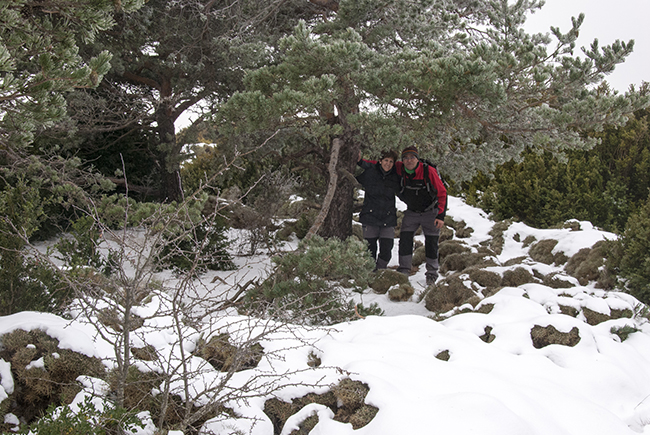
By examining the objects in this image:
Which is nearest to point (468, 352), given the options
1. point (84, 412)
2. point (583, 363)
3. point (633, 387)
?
point (583, 363)

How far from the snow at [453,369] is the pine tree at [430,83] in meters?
1.80

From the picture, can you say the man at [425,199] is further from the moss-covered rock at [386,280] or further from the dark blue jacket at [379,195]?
the moss-covered rock at [386,280]

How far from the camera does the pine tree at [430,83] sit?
371 centimetres

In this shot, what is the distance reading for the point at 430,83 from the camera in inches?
153

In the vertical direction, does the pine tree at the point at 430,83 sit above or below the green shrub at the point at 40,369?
above

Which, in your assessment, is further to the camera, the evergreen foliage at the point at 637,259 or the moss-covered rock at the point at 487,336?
the evergreen foliage at the point at 637,259

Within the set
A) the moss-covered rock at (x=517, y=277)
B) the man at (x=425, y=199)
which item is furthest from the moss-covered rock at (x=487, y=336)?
the man at (x=425, y=199)

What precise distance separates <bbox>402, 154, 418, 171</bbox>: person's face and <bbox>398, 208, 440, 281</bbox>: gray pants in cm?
66

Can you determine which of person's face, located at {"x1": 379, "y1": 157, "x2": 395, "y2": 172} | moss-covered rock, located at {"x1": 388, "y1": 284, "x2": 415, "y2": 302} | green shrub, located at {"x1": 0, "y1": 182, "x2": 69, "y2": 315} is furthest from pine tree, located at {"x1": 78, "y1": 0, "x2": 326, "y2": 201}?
moss-covered rock, located at {"x1": 388, "y1": 284, "x2": 415, "y2": 302}

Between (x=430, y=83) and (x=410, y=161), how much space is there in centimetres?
165

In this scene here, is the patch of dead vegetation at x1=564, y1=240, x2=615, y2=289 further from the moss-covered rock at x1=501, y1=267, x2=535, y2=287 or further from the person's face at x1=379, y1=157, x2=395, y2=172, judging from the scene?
the person's face at x1=379, y1=157, x2=395, y2=172

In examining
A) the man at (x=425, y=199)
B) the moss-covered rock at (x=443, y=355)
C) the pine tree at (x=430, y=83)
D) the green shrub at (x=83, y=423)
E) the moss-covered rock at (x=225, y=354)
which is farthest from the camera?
the man at (x=425, y=199)

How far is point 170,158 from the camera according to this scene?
658 cm

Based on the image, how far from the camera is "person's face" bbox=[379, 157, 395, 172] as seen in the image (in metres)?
5.68
